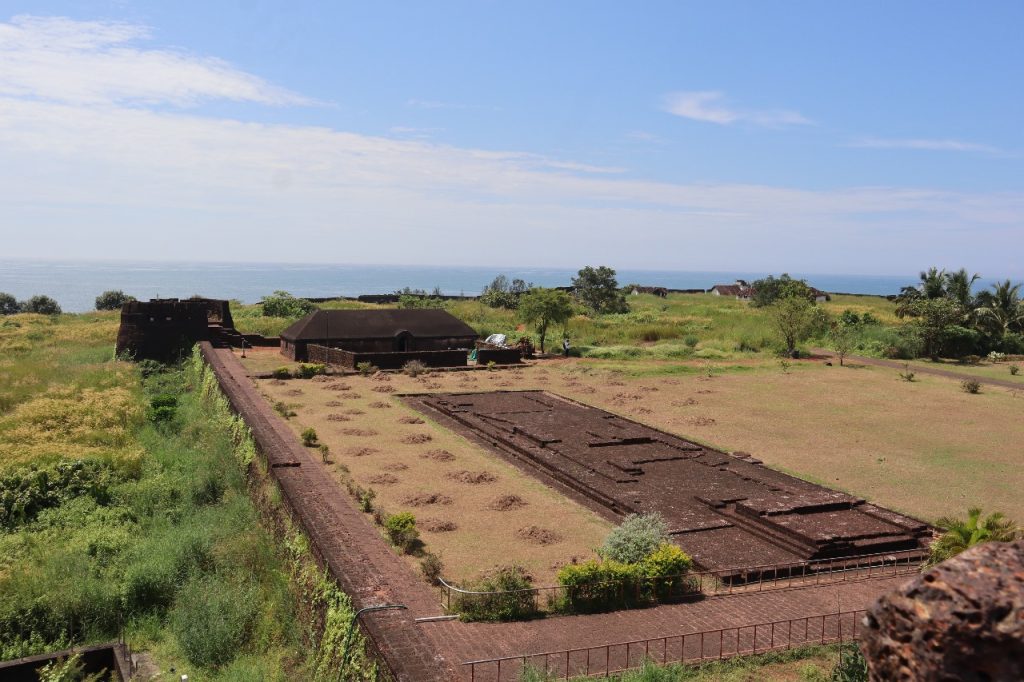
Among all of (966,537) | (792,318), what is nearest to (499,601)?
(966,537)

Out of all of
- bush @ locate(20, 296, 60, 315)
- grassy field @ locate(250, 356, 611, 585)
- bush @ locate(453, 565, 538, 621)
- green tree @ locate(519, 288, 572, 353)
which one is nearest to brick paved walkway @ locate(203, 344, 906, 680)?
bush @ locate(453, 565, 538, 621)

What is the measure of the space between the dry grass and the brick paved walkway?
5.74ft

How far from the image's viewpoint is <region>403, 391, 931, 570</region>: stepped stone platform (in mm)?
15945

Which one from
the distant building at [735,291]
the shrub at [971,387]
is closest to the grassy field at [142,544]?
the shrub at [971,387]

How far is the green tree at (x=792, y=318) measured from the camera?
47.7m

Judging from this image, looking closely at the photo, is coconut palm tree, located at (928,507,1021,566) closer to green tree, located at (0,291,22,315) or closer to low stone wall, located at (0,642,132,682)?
low stone wall, located at (0,642,132,682)

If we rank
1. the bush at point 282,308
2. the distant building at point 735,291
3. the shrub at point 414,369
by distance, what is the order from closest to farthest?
the shrub at point 414,369 < the bush at point 282,308 < the distant building at point 735,291

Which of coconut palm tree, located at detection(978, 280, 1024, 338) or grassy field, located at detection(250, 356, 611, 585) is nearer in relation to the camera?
grassy field, located at detection(250, 356, 611, 585)

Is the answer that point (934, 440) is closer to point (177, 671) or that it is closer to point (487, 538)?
point (487, 538)

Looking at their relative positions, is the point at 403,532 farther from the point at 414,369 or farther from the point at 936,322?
the point at 936,322

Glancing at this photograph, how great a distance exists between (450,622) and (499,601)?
2.92 ft

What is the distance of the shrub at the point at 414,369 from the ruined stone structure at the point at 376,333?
1.40m

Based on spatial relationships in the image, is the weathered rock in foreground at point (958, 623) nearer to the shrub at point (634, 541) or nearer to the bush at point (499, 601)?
the bush at point (499, 601)

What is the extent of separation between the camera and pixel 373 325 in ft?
145
